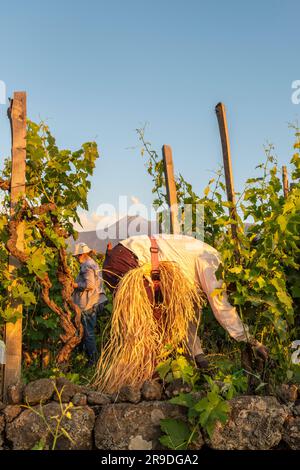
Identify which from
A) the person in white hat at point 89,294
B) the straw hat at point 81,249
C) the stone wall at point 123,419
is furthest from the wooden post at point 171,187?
the stone wall at point 123,419

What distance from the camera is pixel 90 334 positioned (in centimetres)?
729

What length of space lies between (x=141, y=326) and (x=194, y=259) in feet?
2.25

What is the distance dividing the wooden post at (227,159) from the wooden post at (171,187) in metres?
2.21

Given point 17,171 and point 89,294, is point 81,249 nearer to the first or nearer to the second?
point 89,294

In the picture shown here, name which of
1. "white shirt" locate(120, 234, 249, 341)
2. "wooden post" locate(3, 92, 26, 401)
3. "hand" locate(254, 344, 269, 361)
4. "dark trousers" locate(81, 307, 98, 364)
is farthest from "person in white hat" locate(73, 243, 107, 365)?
"hand" locate(254, 344, 269, 361)

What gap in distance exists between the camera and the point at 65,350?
5285 mm

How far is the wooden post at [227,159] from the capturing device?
16.4ft

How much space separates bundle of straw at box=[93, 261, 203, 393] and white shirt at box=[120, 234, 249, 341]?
8 cm

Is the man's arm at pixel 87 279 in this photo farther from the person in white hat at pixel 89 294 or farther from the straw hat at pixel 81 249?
the straw hat at pixel 81 249
